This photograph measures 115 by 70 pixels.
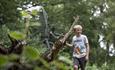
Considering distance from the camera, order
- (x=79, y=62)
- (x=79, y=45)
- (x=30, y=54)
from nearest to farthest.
Answer: 1. (x=30, y=54)
2. (x=79, y=45)
3. (x=79, y=62)

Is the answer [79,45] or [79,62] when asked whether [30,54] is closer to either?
[79,45]

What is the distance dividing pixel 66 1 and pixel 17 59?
35.6 m

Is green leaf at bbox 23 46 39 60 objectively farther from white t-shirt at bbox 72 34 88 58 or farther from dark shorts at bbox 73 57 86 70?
dark shorts at bbox 73 57 86 70

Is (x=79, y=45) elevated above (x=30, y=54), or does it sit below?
below

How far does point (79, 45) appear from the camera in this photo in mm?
Result: 8945

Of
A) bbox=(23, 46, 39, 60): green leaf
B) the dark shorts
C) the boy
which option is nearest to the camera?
bbox=(23, 46, 39, 60): green leaf

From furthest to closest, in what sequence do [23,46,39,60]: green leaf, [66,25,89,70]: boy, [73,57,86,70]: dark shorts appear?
[73,57,86,70]: dark shorts → [66,25,89,70]: boy → [23,46,39,60]: green leaf

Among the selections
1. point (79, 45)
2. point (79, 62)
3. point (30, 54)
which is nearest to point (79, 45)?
point (79, 45)

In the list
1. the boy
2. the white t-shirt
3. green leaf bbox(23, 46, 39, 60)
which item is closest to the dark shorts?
the boy

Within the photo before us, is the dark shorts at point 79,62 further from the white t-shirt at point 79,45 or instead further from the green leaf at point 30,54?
the green leaf at point 30,54

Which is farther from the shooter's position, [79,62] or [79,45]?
[79,62]

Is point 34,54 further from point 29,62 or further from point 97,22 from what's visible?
point 97,22

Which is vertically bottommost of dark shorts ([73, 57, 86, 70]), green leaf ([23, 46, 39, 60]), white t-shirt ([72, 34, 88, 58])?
dark shorts ([73, 57, 86, 70])

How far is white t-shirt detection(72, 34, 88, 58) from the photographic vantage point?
8.88 m
